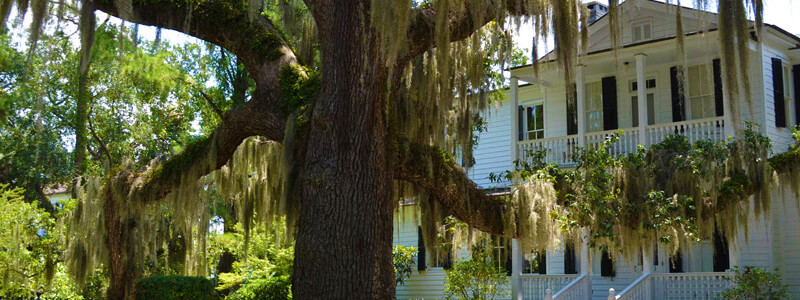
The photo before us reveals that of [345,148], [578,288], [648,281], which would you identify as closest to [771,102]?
[648,281]

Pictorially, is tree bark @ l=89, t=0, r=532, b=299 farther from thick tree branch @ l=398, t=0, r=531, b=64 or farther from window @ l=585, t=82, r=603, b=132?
window @ l=585, t=82, r=603, b=132

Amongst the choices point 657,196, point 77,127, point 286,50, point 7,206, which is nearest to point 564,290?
point 657,196

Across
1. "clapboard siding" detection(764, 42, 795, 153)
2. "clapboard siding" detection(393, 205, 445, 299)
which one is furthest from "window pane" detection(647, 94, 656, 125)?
"clapboard siding" detection(393, 205, 445, 299)

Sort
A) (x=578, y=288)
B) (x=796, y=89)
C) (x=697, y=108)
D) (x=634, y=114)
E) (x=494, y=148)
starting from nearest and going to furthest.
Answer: (x=578, y=288) → (x=796, y=89) → (x=697, y=108) → (x=634, y=114) → (x=494, y=148)

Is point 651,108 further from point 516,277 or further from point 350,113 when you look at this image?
point 350,113

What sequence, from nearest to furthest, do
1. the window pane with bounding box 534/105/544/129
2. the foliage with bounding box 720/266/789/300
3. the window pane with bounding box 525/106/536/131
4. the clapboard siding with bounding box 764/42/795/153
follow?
1. the foliage with bounding box 720/266/789/300
2. the clapboard siding with bounding box 764/42/795/153
3. the window pane with bounding box 534/105/544/129
4. the window pane with bounding box 525/106/536/131

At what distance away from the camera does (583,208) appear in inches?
485

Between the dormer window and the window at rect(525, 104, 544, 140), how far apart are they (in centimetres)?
327

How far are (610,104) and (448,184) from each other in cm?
914

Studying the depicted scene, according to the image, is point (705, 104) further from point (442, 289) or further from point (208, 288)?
point (208, 288)

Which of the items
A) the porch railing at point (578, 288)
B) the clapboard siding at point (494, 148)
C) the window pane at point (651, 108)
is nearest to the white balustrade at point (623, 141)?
the window pane at point (651, 108)

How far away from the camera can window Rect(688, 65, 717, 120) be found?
1752cm

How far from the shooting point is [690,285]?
15688 millimetres

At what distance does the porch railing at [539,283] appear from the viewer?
17.4 metres
